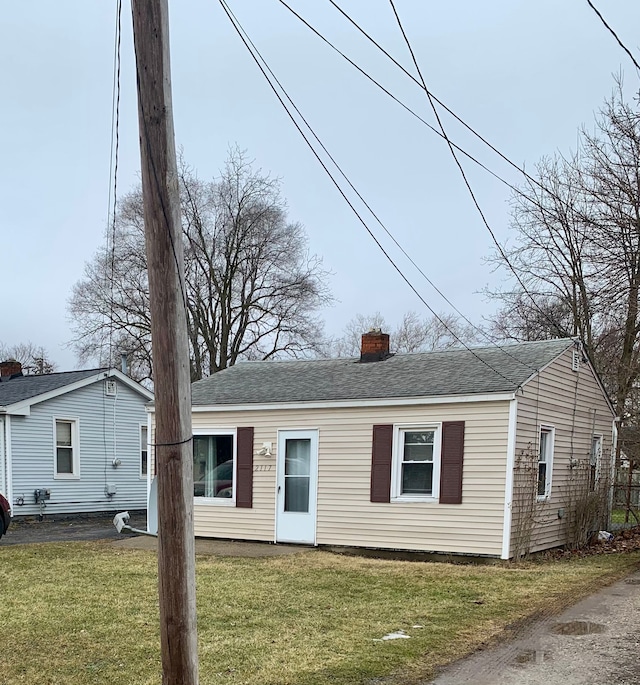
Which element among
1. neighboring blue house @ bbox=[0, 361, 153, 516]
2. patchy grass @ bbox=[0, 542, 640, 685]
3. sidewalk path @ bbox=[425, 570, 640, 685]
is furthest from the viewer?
neighboring blue house @ bbox=[0, 361, 153, 516]

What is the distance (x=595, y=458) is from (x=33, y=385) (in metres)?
14.5

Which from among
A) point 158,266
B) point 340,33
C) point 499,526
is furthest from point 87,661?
point 499,526

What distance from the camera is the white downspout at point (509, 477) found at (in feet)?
33.5

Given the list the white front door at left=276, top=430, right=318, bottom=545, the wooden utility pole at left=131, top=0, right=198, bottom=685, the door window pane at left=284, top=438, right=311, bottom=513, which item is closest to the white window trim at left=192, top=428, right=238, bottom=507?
the white front door at left=276, top=430, right=318, bottom=545

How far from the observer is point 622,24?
275 inches

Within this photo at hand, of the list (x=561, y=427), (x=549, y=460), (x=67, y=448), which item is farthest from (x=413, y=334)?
(x=549, y=460)

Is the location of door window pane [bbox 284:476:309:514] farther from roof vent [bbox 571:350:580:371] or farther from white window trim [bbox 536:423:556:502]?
roof vent [bbox 571:350:580:371]

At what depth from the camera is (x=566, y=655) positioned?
18.0 ft

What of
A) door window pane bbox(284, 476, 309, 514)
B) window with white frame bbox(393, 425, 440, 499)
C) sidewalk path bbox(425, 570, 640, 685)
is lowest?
sidewalk path bbox(425, 570, 640, 685)

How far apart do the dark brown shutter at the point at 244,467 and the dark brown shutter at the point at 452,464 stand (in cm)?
375

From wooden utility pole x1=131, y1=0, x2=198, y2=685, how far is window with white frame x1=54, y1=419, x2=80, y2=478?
1552 centimetres

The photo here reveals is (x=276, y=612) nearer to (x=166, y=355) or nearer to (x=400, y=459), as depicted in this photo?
(x=166, y=355)

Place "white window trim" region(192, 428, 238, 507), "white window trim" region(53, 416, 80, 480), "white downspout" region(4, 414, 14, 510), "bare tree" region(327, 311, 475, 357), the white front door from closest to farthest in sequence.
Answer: the white front door
"white window trim" region(192, 428, 238, 507)
"white downspout" region(4, 414, 14, 510)
"white window trim" region(53, 416, 80, 480)
"bare tree" region(327, 311, 475, 357)

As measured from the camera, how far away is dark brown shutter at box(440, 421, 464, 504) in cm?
1061
